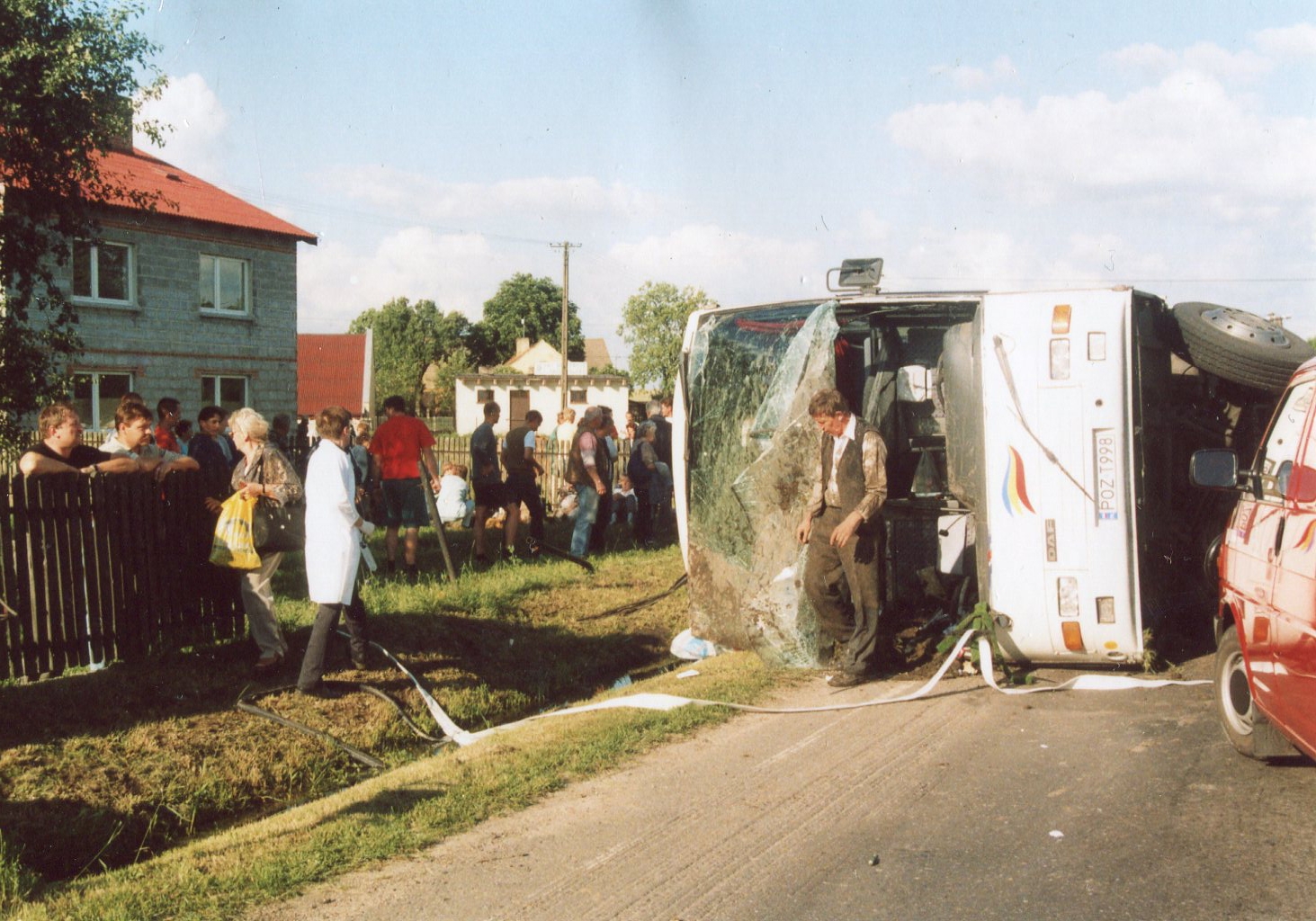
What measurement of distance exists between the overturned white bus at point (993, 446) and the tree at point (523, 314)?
96545 millimetres

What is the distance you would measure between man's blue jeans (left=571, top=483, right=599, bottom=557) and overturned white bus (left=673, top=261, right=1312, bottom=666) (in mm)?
4443

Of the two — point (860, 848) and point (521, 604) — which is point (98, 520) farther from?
point (860, 848)

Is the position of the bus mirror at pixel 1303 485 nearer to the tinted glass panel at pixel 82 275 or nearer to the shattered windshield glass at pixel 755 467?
the shattered windshield glass at pixel 755 467

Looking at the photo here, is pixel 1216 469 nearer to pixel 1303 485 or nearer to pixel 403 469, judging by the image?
pixel 1303 485

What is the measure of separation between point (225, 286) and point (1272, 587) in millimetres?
27164

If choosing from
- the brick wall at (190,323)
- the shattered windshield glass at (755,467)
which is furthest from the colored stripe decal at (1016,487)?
the brick wall at (190,323)

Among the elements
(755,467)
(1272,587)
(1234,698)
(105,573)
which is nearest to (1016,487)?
(755,467)

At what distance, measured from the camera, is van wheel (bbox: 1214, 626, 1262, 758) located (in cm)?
563

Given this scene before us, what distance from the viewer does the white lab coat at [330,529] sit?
7461 millimetres

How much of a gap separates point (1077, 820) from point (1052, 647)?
2.77 meters

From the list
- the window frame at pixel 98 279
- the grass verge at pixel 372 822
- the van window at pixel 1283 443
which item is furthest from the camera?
the window frame at pixel 98 279

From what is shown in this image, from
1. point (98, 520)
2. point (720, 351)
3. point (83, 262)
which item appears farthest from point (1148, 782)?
point (83, 262)

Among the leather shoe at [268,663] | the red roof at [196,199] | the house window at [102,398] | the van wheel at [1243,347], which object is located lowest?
the leather shoe at [268,663]

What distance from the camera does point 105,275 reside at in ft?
84.7
